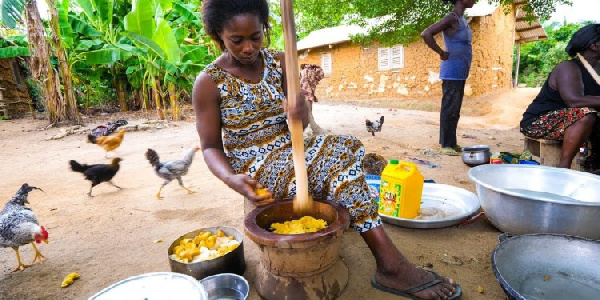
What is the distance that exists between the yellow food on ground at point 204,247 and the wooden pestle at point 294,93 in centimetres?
55

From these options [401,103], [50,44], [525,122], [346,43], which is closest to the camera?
[525,122]

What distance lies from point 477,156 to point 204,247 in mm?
3167

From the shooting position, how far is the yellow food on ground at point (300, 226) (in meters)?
1.48

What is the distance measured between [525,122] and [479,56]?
7.14 meters

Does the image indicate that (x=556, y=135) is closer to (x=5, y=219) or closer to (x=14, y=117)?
(x=5, y=219)

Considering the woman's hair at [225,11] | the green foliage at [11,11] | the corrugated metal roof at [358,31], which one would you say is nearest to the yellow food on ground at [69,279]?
the woman's hair at [225,11]

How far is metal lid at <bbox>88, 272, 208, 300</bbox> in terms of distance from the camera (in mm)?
1281

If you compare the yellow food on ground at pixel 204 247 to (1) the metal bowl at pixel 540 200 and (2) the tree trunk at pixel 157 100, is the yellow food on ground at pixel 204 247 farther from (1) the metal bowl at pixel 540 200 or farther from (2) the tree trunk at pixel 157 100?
(2) the tree trunk at pixel 157 100

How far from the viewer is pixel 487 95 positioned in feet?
31.8

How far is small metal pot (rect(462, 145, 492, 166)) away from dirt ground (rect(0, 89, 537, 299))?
0.45ft

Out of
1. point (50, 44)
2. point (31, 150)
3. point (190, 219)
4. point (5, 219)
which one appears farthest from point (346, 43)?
point (5, 219)

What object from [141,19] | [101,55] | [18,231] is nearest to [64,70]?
[101,55]

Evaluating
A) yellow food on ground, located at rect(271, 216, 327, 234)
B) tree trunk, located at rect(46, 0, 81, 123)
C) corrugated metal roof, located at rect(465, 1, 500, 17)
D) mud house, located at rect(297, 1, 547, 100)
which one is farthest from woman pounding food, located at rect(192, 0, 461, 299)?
mud house, located at rect(297, 1, 547, 100)

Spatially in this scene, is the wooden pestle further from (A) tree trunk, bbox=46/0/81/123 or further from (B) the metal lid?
(A) tree trunk, bbox=46/0/81/123
